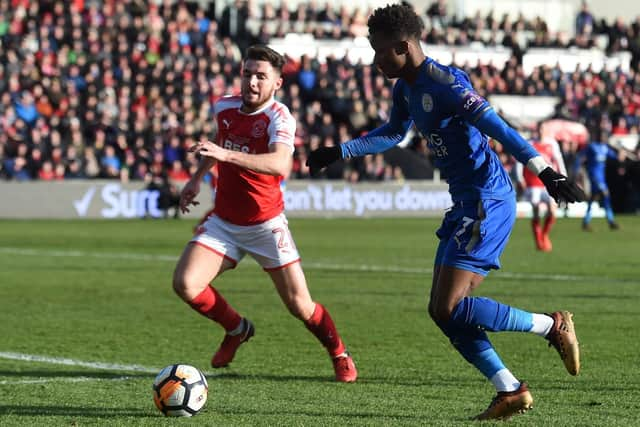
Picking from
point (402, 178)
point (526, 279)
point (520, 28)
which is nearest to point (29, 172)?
point (402, 178)

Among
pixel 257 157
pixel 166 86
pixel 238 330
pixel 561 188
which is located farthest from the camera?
pixel 166 86

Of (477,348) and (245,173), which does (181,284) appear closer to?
(245,173)

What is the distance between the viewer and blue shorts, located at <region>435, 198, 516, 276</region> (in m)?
6.81

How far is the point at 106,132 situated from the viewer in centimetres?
3186

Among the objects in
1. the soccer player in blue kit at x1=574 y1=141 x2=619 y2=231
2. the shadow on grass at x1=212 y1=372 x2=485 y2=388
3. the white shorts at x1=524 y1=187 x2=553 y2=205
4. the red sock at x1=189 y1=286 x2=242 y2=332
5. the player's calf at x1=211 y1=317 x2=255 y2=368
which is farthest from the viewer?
the soccer player in blue kit at x1=574 y1=141 x2=619 y2=231

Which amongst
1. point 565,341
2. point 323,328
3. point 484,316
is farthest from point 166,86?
point 484,316

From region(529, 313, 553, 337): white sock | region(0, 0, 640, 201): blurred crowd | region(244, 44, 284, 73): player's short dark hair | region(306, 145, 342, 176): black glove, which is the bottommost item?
region(0, 0, 640, 201): blurred crowd

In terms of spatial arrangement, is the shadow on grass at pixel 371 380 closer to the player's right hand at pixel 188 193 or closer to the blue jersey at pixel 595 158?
the player's right hand at pixel 188 193

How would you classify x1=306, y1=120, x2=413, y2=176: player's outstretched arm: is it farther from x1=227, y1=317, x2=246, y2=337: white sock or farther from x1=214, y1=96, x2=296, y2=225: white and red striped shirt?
x1=227, y1=317, x2=246, y2=337: white sock

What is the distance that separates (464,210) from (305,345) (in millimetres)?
3517

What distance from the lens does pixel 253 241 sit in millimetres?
8539

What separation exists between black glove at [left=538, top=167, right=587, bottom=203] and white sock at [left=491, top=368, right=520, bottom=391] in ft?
3.34

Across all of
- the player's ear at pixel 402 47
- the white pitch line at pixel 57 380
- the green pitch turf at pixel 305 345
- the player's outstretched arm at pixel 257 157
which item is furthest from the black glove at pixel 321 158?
the white pitch line at pixel 57 380

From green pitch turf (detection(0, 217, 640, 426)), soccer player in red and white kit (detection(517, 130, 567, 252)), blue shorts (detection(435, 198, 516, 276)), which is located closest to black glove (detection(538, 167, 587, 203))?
blue shorts (detection(435, 198, 516, 276))
